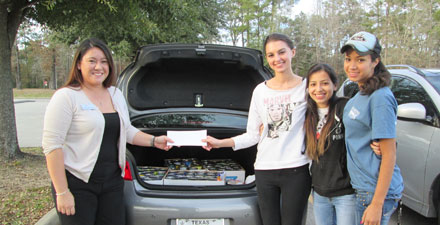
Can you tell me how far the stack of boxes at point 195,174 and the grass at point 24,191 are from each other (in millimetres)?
1347

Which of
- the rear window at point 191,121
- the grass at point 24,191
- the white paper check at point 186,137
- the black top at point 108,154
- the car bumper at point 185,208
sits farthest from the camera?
the grass at point 24,191

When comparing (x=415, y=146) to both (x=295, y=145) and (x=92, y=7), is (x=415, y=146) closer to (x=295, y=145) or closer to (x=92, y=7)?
(x=295, y=145)

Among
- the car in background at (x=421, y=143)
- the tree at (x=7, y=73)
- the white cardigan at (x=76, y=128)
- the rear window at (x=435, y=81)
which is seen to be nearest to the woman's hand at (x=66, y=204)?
the white cardigan at (x=76, y=128)

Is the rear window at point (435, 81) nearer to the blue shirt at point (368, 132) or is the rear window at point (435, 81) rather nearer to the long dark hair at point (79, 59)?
the blue shirt at point (368, 132)

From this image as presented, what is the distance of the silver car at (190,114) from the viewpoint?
228 centimetres

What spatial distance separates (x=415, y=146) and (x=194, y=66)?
250 centimetres

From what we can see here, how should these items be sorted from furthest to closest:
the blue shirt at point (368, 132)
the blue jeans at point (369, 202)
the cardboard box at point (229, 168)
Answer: the cardboard box at point (229, 168) < the blue jeans at point (369, 202) < the blue shirt at point (368, 132)

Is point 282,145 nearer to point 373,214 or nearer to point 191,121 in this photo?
point 373,214

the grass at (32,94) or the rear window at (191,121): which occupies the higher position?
the grass at (32,94)

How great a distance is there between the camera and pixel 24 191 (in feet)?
12.9

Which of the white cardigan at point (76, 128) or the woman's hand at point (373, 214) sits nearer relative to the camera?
the woman's hand at point (373, 214)

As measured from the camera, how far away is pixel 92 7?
15.9 feet

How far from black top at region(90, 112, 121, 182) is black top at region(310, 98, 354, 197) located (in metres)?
1.37

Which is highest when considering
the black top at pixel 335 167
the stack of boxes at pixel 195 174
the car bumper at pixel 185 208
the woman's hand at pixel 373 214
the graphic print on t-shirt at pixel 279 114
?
the graphic print on t-shirt at pixel 279 114
